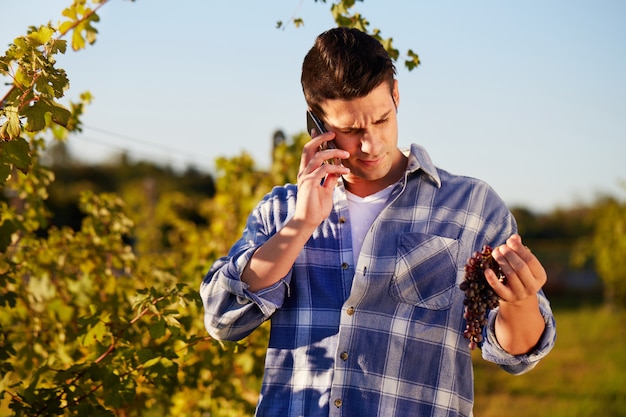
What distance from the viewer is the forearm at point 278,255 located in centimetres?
195

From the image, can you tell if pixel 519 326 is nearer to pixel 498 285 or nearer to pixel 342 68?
pixel 498 285

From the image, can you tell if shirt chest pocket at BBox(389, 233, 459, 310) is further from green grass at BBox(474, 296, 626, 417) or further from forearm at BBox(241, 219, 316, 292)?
green grass at BBox(474, 296, 626, 417)

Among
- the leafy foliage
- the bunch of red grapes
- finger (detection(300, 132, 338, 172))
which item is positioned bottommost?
the bunch of red grapes

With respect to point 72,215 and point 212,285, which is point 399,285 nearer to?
point 212,285

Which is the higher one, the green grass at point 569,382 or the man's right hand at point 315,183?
the man's right hand at point 315,183

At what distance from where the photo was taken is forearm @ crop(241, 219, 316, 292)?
76.7 inches

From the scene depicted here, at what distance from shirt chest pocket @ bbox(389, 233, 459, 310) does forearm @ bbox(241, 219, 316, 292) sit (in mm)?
280

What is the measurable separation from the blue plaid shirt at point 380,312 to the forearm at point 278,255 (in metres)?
0.03

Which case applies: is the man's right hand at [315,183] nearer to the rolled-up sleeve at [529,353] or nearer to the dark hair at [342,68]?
the dark hair at [342,68]

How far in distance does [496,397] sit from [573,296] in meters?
13.6

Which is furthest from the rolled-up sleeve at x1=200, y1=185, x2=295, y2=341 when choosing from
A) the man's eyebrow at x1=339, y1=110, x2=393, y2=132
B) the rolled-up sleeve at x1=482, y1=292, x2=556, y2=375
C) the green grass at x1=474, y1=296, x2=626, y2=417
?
the green grass at x1=474, y1=296, x2=626, y2=417

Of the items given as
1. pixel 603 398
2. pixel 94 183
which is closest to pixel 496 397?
pixel 603 398

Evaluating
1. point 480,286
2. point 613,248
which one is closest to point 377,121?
point 480,286

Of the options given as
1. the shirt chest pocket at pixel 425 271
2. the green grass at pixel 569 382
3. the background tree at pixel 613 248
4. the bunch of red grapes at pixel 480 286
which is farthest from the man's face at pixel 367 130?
the background tree at pixel 613 248
